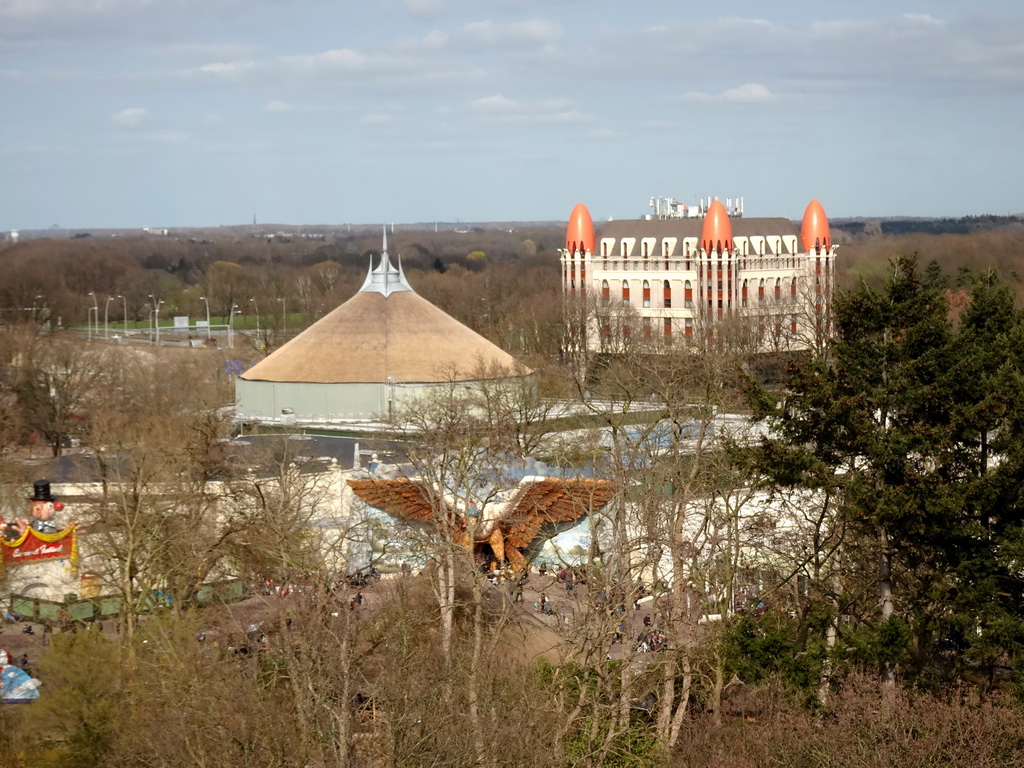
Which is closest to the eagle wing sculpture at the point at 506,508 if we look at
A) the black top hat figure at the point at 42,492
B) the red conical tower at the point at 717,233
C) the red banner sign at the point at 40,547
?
the red banner sign at the point at 40,547

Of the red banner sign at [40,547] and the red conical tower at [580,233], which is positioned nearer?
the red banner sign at [40,547]

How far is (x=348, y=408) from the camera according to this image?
62.4 meters

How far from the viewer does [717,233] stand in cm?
8131

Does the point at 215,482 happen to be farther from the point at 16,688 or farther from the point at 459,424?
the point at 16,688

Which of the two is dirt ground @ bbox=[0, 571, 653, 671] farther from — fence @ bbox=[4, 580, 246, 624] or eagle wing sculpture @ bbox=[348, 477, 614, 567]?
eagle wing sculpture @ bbox=[348, 477, 614, 567]

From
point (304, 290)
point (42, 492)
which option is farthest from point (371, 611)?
point (304, 290)

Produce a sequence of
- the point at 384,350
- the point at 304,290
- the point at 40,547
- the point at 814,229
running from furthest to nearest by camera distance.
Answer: the point at 304,290 → the point at 814,229 → the point at 384,350 → the point at 40,547

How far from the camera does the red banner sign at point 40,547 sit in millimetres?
37531

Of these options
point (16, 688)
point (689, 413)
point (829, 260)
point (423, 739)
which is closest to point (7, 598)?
point (16, 688)

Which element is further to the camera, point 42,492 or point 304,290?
point 304,290

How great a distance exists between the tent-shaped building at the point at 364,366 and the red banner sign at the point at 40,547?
22147mm

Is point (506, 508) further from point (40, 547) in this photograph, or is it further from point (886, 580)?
point (886, 580)

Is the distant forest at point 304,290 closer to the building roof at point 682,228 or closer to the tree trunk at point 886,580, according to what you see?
the building roof at point 682,228

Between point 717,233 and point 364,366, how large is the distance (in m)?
25.8
